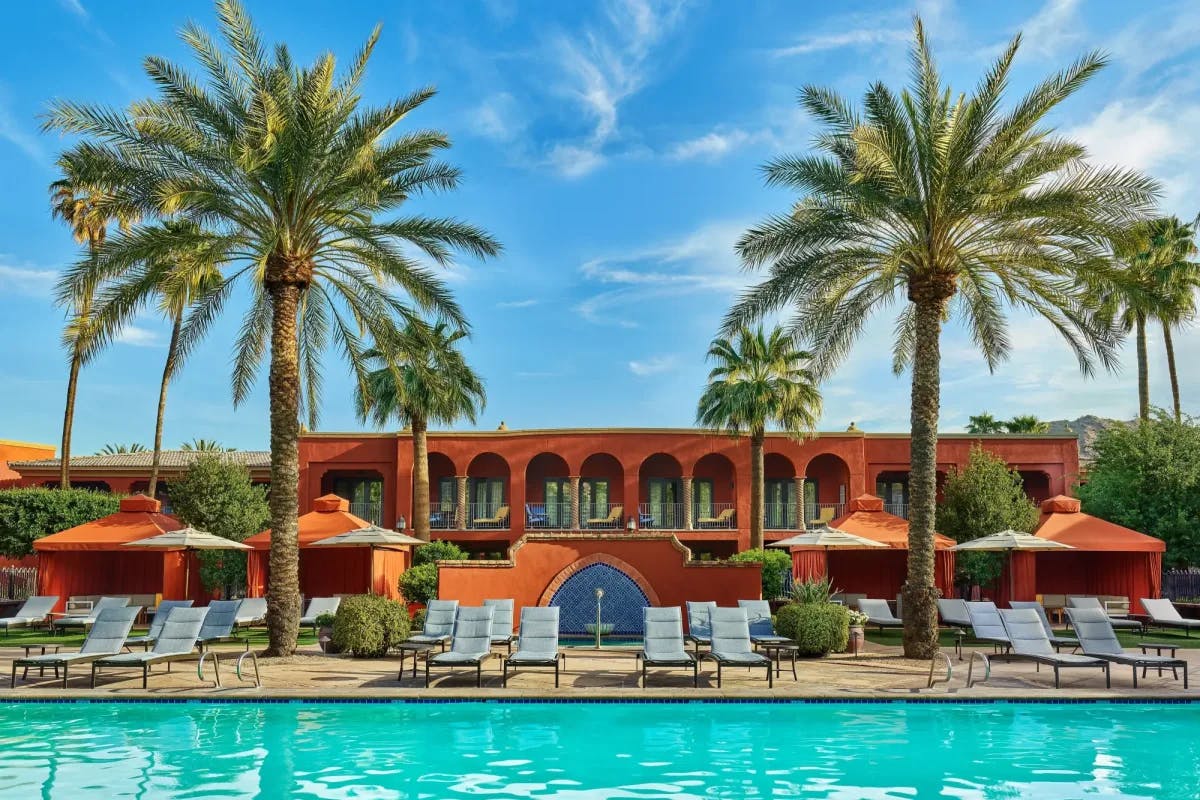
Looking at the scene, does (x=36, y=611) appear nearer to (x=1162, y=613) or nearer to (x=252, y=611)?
(x=252, y=611)

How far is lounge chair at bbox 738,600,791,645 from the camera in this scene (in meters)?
14.3

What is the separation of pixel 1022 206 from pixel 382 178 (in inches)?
411

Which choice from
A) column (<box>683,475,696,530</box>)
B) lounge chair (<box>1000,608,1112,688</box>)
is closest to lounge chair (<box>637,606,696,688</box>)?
lounge chair (<box>1000,608,1112,688</box>)

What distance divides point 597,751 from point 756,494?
753 inches

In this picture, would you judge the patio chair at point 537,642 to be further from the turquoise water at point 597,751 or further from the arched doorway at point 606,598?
the arched doorway at point 606,598

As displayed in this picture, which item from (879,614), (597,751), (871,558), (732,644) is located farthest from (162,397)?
(597,751)

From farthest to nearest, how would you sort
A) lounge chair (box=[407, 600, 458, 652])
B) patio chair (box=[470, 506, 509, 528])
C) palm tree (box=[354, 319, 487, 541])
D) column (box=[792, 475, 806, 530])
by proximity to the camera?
patio chair (box=[470, 506, 509, 528]) → column (box=[792, 475, 806, 530]) → palm tree (box=[354, 319, 487, 541]) → lounge chair (box=[407, 600, 458, 652])

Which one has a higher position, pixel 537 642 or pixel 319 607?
pixel 537 642

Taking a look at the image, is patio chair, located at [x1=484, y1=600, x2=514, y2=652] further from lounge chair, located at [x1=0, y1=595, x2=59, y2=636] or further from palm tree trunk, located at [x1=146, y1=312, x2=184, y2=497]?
palm tree trunk, located at [x1=146, y1=312, x2=184, y2=497]

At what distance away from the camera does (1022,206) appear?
14883mm

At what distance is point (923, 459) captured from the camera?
15719mm

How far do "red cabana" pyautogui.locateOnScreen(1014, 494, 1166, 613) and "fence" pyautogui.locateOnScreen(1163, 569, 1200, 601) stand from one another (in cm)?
297

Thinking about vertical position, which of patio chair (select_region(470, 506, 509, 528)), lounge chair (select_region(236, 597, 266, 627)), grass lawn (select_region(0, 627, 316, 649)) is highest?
patio chair (select_region(470, 506, 509, 528))

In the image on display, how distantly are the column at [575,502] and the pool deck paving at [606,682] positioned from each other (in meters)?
15.5
